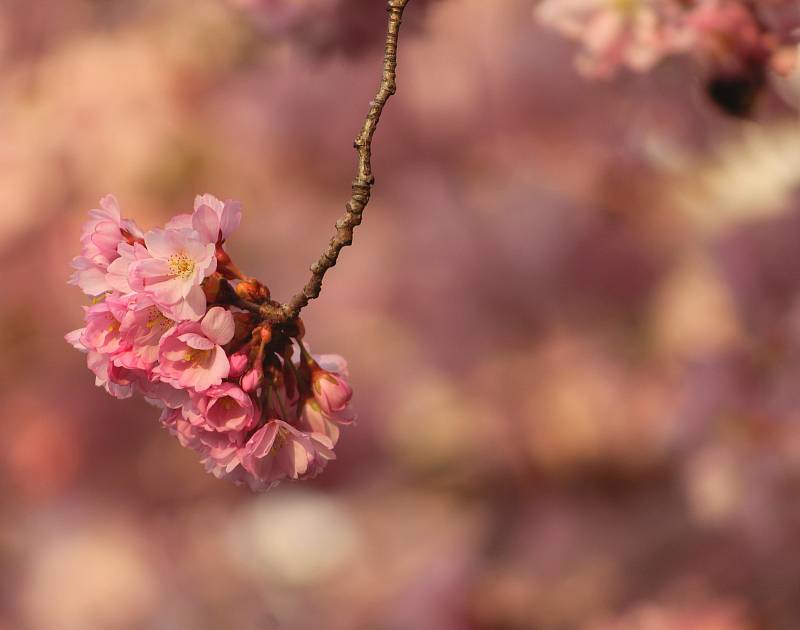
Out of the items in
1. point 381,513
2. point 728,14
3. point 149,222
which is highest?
point 149,222

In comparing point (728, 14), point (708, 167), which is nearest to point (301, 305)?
point (728, 14)

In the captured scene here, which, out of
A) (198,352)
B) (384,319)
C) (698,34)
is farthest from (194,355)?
(384,319)

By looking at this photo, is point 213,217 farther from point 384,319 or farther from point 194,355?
point 384,319

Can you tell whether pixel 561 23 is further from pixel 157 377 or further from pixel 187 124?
pixel 187 124

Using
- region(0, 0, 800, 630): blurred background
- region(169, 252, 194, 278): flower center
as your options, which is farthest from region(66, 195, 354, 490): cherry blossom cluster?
region(0, 0, 800, 630): blurred background

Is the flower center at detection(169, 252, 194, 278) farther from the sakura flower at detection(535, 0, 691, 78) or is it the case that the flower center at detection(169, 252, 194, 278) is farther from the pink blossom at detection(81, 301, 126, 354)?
the sakura flower at detection(535, 0, 691, 78)

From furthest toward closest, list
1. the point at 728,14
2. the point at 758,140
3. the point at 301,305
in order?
the point at 758,140 < the point at 728,14 < the point at 301,305

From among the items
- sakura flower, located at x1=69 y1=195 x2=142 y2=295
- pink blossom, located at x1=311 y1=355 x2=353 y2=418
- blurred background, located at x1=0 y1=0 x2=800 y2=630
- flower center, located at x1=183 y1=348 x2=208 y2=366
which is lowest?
flower center, located at x1=183 y1=348 x2=208 y2=366
